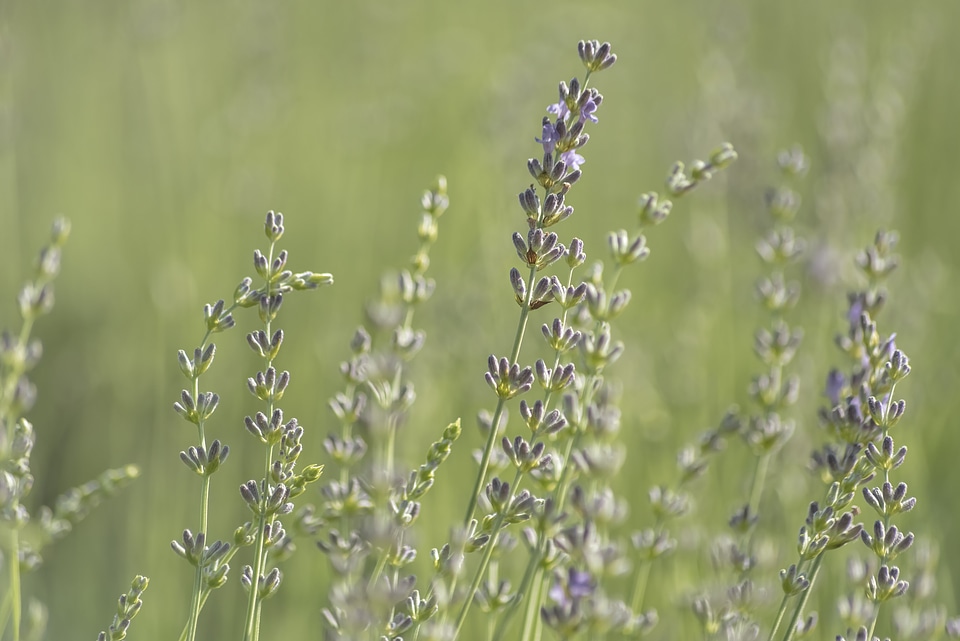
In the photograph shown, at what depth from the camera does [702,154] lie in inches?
120

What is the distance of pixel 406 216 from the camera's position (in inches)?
169

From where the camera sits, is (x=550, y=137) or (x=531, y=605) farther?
(x=531, y=605)

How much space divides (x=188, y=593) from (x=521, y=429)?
112 centimetres

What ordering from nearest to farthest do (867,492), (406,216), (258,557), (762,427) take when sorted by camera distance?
1. (258,557)
2. (867,492)
3. (762,427)
4. (406,216)

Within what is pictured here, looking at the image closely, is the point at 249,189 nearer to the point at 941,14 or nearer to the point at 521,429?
the point at 521,429

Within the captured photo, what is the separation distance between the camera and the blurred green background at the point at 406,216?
257 cm

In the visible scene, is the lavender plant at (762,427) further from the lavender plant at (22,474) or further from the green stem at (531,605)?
the lavender plant at (22,474)

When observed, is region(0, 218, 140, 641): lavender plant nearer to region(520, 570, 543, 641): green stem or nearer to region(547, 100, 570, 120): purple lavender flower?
region(520, 570, 543, 641): green stem

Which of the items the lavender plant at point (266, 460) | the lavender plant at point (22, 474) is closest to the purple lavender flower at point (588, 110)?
the lavender plant at point (266, 460)

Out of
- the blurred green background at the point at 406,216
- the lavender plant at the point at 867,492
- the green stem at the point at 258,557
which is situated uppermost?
the blurred green background at the point at 406,216

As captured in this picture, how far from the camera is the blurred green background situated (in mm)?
2568

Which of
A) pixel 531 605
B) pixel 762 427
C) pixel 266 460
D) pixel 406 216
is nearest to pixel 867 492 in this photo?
pixel 762 427

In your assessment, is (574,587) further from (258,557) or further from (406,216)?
(406,216)

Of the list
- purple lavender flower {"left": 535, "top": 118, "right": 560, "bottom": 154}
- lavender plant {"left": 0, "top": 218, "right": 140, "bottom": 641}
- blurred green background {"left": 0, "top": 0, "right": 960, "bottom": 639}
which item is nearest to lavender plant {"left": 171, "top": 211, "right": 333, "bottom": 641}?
lavender plant {"left": 0, "top": 218, "right": 140, "bottom": 641}
